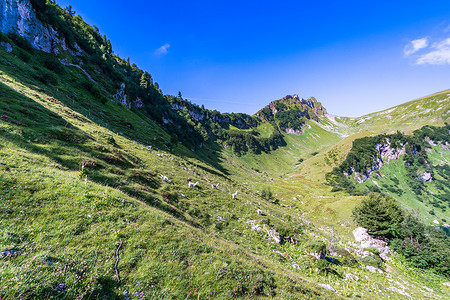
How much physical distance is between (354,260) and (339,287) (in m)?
10.1

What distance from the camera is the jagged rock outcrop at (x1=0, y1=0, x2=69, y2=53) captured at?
45.6m

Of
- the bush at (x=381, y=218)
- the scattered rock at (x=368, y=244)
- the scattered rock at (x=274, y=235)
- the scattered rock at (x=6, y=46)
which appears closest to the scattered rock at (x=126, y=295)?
the scattered rock at (x=274, y=235)

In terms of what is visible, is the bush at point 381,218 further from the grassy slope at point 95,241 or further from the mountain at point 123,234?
the grassy slope at point 95,241

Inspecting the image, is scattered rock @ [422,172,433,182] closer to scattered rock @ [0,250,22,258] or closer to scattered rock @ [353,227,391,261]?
scattered rock @ [353,227,391,261]

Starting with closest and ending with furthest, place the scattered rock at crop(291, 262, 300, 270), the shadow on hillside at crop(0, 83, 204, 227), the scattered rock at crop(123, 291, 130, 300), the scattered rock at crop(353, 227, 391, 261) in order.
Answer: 1. the scattered rock at crop(123, 291, 130, 300)
2. the shadow on hillside at crop(0, 83, 204, 227)
3. the scattered rock at crop(291, 262, 300, 270)
4. the scattered rock at crop(353, 227, 391, 261)

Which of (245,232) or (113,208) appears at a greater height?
(113,208)

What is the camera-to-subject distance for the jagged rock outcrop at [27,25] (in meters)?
45.6

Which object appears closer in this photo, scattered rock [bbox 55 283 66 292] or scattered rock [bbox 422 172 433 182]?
scattered rock [bbox 55 283 66 292]

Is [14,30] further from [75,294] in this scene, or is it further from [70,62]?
[75,294]

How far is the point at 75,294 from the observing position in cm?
555

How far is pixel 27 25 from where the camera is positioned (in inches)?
2030

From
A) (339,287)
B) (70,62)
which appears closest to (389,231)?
(339,287)

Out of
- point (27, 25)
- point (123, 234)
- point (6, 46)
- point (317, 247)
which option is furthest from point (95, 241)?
point (27, 25)

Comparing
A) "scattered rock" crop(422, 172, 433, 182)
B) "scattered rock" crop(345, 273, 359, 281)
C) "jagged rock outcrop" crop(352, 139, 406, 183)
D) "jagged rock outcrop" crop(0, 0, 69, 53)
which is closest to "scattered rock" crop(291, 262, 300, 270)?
"scattered rock" crop(345, 273, 359, 281)
